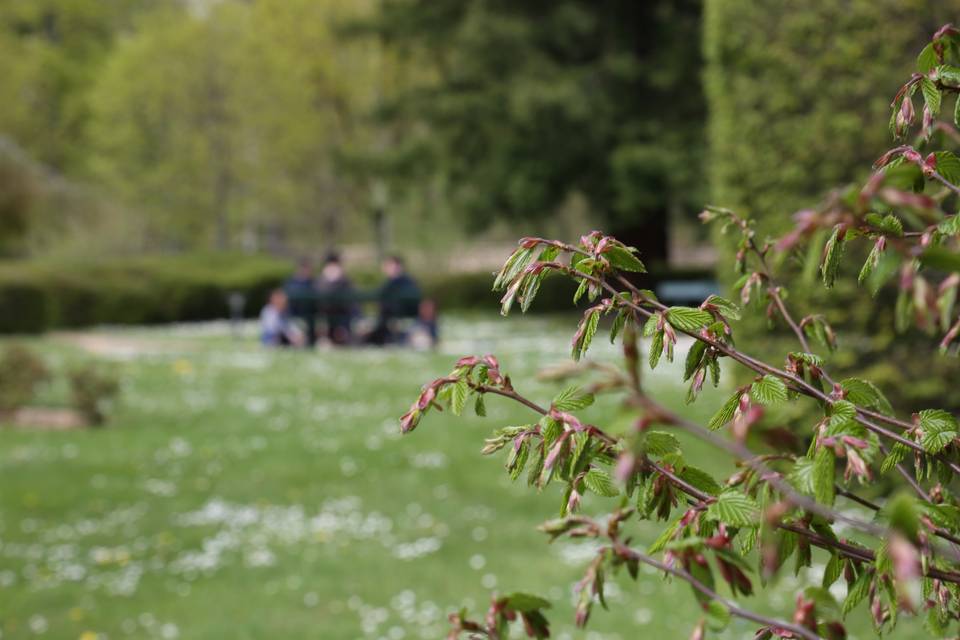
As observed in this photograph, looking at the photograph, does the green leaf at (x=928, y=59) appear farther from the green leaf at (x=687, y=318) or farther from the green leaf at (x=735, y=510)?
the green leaf at (x=735, y=510)

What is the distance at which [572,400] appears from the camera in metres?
1.44

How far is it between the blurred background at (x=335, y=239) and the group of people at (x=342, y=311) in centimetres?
78

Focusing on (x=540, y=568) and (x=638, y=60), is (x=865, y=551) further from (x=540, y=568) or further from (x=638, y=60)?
(x=638, y=60)

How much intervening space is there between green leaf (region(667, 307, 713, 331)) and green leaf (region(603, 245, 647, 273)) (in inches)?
3.0

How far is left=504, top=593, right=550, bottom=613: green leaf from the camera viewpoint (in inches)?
51.0

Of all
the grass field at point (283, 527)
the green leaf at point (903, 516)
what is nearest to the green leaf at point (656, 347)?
the green leaf at point (903, 516)

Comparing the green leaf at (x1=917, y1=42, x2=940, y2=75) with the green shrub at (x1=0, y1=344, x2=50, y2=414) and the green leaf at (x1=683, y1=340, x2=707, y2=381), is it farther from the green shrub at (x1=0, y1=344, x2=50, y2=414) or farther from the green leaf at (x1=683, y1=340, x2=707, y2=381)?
the green shrub at (x1=0, y1=344, x2=50, y2=414)

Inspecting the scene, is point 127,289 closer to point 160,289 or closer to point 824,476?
point 160,289

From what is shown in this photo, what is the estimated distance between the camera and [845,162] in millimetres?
6535

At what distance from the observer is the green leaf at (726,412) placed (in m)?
1.55

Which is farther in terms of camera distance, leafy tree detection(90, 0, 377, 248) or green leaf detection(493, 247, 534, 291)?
Result: leafy tree detection(90, 0, 377, 248)

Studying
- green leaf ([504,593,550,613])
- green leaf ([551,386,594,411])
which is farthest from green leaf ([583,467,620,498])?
green leaf ([504,593,550,613])

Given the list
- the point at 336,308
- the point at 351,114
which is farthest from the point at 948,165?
the point at 351,114

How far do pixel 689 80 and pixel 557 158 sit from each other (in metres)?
3.30
